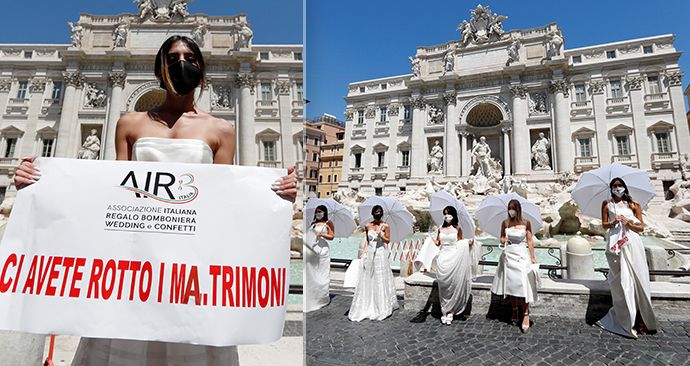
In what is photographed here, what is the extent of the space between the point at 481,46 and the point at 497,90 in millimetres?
4047

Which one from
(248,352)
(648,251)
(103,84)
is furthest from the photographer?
(103,84)

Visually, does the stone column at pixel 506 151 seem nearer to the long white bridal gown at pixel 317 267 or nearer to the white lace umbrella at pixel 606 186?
the white lace umbrella at pixel 606 186

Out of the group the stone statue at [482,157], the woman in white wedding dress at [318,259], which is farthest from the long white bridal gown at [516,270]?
the stone statue at [482,157]

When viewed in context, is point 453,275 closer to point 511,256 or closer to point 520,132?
point 511,256

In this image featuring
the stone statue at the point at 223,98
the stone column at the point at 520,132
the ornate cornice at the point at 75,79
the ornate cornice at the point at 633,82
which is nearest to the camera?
the stone statue at the point at 223,98

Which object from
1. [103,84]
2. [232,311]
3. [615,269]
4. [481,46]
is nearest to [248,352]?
[232,311]

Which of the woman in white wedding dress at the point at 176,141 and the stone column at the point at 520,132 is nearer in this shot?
the woman in white wedding dress at the point at 176,141

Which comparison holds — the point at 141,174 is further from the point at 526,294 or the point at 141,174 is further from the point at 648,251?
the point at 648,251

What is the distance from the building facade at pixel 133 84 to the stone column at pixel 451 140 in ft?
69.8

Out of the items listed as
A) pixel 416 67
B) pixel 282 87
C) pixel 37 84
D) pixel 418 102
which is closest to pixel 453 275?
pixel 282 87

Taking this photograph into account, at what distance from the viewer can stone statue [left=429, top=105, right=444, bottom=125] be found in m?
27.6

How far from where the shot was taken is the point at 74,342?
8.32 feet

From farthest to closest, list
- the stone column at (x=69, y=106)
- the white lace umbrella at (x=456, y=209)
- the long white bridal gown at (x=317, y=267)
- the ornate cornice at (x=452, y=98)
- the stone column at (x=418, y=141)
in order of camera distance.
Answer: the stone column at (x=418, y=141)
the ornate cornice at (x=452, y=98)
the stone column at (x=69, y=106)
the white lace umbrella at (x=456, y=209)
the long white bridal gown at (x=317, y=267)

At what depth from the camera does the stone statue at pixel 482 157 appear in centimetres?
2442
